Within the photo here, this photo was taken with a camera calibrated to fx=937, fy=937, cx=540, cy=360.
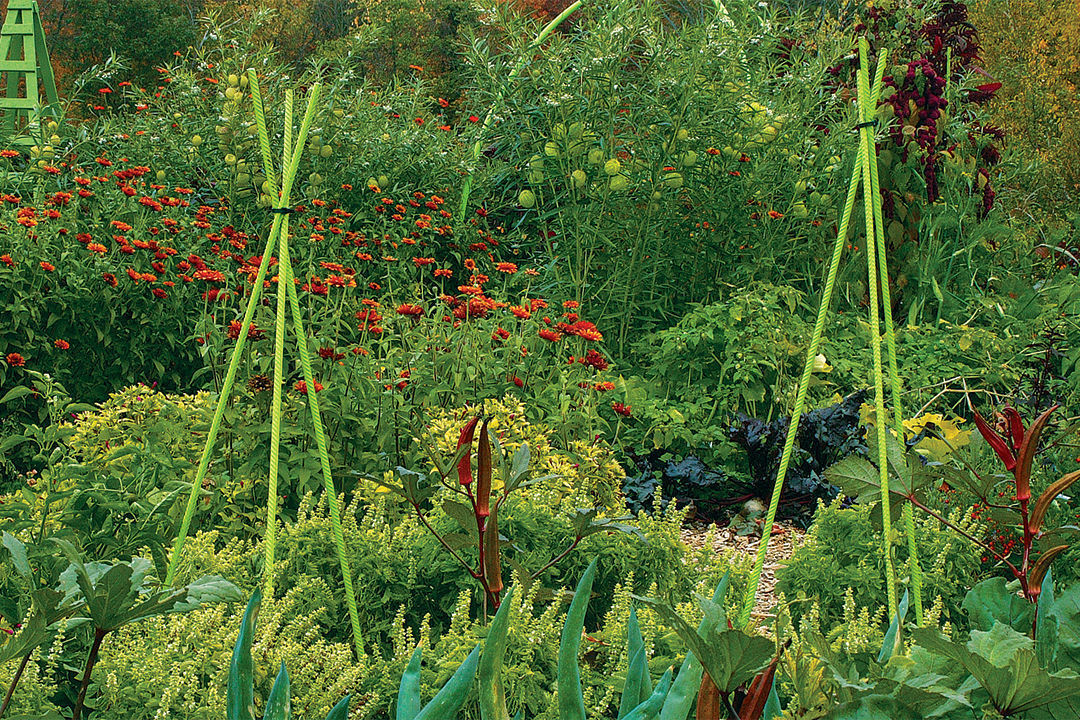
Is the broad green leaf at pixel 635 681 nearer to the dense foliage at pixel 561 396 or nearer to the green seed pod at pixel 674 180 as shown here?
the dense foliage at pixel 561 396

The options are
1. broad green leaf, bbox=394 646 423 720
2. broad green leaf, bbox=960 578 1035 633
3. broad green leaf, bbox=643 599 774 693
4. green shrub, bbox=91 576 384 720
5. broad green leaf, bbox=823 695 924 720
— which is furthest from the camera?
green shrub, bbox=91 576 384 720

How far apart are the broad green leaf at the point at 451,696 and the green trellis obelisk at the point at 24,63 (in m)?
6.21

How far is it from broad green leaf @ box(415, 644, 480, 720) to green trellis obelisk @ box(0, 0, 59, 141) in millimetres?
6212

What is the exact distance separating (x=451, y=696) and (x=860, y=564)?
4.48ft

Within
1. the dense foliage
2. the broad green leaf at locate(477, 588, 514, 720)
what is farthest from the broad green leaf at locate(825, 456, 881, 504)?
the broad green leaf at locate(477, 588, 514, 720)

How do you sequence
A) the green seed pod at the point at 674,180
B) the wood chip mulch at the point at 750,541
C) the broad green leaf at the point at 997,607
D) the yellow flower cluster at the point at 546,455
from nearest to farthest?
1. the broad green leaf at the point at 997,607
2. the yellow flower cluster at the point at 546,455
3. the wood chip mulch at the point at 750,541
4. the green seed pod at the point at 674,180

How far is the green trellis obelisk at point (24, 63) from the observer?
6.30 metres

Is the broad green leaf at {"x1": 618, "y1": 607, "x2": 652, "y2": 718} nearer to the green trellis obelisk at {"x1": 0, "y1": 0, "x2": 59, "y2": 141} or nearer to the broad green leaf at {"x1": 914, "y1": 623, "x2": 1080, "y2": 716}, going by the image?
the broad green leaf at {"x1": 914, "y1": 623, "x2": 1080, "y2": 716}

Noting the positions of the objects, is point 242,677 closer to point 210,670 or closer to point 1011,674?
point 210,670

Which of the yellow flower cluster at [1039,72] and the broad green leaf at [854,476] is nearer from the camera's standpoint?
the broad green leaf at [854,476]

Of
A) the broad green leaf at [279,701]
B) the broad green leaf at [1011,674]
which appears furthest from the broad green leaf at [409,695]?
the broad green leaf at [1011,674]

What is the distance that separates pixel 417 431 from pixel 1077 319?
265cm

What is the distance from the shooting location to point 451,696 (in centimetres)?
105

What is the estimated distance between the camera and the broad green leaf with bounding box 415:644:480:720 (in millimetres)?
1038
